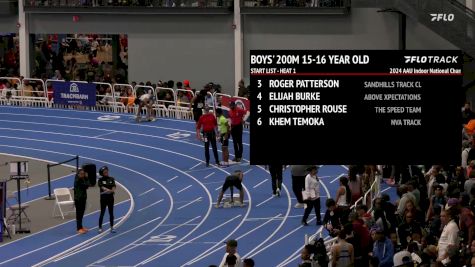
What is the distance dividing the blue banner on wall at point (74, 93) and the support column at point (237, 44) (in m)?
5.04

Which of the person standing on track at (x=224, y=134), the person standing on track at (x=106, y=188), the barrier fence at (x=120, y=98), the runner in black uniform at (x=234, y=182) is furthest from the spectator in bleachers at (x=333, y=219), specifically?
the barrier fence at (x=120, y=98)

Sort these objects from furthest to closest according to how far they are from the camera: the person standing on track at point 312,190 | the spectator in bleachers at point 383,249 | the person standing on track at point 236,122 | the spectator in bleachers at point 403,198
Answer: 1. the person standing on track at point 236,122
2. the person standing on track at point 312,190
3. the spectator in bleachers at point 403,198
4. the spectator in bleachers at point 383,249

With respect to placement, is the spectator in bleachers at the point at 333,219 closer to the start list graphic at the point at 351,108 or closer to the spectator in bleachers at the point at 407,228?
the spectator in bleachers at the point at 407,228

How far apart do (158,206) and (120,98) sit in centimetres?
1405

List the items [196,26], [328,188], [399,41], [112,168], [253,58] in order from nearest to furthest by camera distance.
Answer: [253,58] < [328,188] < [112,168] < [399,41] < [196,26]

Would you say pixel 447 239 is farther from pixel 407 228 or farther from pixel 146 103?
pixel 146 103

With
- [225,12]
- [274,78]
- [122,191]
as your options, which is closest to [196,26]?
[225,12]

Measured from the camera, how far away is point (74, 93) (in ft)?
158

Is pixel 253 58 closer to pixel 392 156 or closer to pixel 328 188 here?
pixel 392 156

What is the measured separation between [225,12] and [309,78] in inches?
1105

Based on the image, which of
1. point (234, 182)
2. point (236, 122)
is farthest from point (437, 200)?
point (236, 122)

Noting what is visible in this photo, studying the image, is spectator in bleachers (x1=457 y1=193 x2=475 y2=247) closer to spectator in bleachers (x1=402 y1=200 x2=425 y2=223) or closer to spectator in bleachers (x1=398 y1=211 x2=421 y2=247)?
spectator in bleachers (x1=398 y1=211 x2=421 y2=247)

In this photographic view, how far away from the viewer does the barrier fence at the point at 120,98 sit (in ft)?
149

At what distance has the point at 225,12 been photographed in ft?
160
